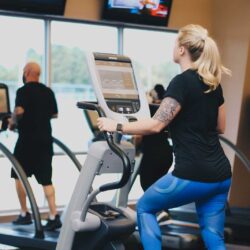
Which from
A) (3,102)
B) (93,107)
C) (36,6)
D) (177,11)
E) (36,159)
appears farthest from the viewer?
(177,11)

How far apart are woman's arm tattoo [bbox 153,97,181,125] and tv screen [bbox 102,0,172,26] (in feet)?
11.9

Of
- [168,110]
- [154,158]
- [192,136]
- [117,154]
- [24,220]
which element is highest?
[168,110]

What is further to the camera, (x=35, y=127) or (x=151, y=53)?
(x=151, y=53)

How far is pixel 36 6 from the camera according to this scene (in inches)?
224

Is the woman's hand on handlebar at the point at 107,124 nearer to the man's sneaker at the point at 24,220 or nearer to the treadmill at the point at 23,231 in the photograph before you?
the treadmill at the point at 23,231

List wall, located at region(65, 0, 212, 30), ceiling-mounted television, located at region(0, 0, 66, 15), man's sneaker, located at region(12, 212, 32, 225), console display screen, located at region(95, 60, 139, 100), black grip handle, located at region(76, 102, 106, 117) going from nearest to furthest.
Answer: black grip handle, located at region(76, 102, 106, 117) < console display screen, located at region(95, 60, 139, 100) < man's sneaker, located at region(12, 212, 32, 225) < ceiling-mounted television, located at region(0, 0, 66, 15) < wall, located at region(65, 0, 212, 30)

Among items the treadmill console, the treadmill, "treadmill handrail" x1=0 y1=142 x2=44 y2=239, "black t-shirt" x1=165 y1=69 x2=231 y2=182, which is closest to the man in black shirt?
the treadmill

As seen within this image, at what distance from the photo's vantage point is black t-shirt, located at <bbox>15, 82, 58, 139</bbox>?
4887 mm

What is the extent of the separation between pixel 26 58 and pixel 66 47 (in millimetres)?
548

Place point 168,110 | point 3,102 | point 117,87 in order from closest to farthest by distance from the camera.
A: point 168,110
point 117,87
point 3,102

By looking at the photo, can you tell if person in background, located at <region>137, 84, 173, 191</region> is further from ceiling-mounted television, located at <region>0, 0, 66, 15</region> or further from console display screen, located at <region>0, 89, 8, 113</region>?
ceiling-mounted television, located at <region>0, 0, 66, 15</region>

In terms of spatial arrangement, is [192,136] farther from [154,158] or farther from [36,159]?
[36,159]

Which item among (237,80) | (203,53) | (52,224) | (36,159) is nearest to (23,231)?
(52,224)

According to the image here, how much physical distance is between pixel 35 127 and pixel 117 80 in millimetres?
1780
